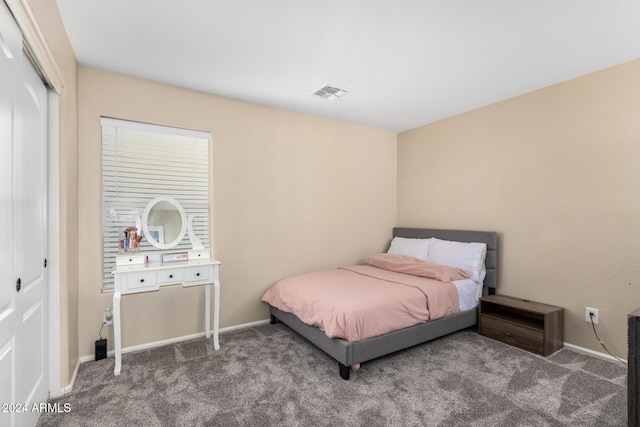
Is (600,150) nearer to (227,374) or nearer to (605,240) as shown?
(605,240)

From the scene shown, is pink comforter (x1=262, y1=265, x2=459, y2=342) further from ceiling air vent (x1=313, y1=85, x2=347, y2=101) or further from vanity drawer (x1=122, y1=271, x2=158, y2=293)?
ceiling air vent (x1=313, y1=85, x2=347, y2=101)

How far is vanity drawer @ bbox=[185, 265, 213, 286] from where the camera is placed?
2709mm

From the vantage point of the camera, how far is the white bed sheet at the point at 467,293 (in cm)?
310

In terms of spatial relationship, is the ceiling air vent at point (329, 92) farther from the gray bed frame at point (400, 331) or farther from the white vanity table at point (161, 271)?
the gray bed frame at point (400, 331)

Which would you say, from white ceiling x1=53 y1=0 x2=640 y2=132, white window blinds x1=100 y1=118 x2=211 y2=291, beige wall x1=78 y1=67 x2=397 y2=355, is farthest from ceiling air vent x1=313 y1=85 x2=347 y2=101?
white window blinds x1=100 y1=118 x2=211 y2=291

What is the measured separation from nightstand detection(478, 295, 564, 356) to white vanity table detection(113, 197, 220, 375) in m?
2.66

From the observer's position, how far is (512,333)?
289cm

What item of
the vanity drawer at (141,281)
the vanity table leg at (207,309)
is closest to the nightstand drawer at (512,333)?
the vanity table leg at (207,309)

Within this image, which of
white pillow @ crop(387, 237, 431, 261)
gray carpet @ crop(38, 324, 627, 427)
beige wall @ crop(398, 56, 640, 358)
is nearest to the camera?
gray carpet @ crop(38, 324, 627, 427)

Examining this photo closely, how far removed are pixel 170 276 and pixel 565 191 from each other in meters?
3.67

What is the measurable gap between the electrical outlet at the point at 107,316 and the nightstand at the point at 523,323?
3.50 metres

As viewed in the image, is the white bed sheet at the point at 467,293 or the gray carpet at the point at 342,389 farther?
the white bed sheet at the point at 467,293

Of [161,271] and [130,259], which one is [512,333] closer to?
[161,271]

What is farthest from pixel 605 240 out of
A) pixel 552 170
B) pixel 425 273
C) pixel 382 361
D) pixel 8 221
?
pixel 8 221
